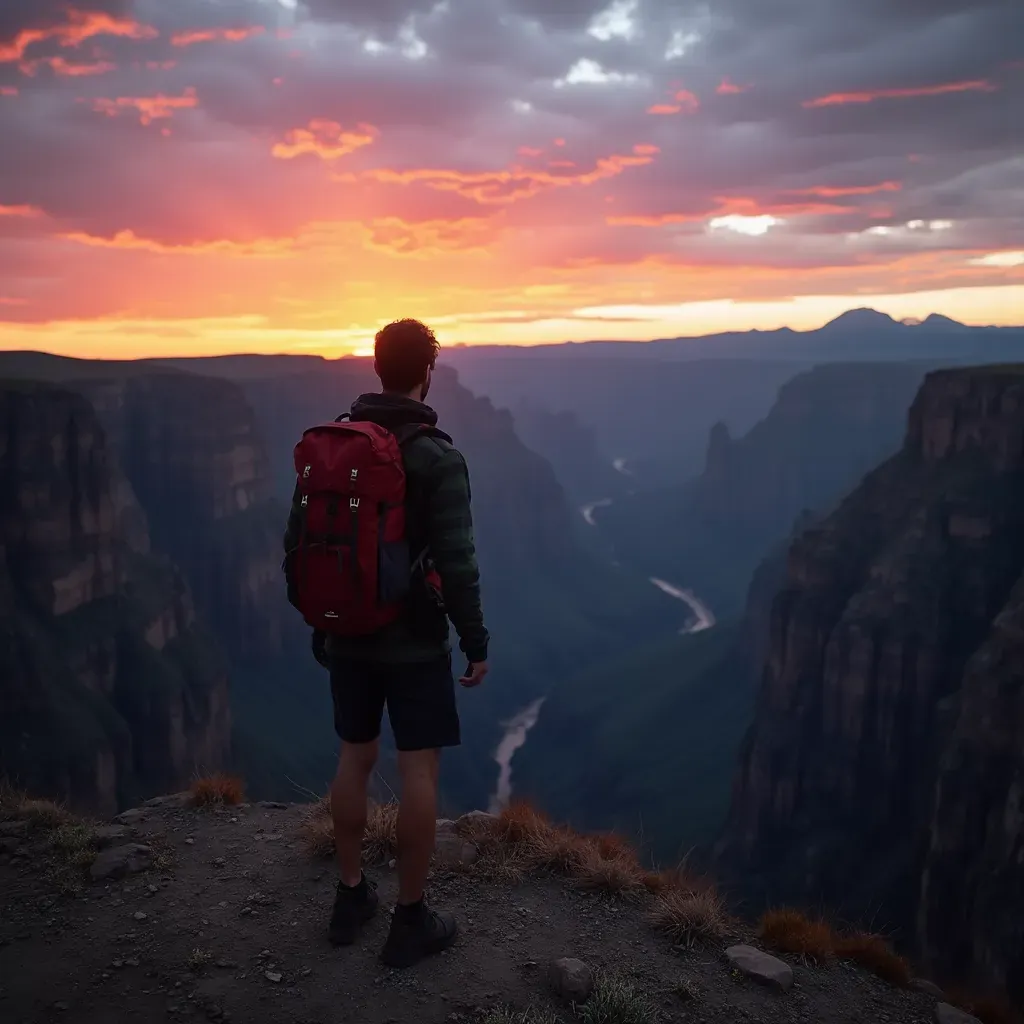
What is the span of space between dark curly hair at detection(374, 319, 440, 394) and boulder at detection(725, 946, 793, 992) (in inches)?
186

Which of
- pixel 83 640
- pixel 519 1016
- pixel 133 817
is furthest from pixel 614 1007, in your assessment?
pixel 83 640

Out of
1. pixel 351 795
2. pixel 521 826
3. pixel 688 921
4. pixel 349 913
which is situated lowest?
pixel 688 921

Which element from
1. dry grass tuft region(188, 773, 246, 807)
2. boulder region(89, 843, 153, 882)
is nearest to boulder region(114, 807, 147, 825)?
dry grass tuft region(188, 773, 246, 807)

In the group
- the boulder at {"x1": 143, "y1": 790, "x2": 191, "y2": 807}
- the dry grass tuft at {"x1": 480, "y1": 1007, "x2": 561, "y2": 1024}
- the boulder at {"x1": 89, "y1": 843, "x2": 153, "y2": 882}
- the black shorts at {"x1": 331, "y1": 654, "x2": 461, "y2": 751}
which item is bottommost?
the boulder at {"x1": 143, "y1": 790, "x2": 191, "y2": 807}

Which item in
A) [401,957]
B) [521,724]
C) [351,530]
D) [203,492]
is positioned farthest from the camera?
[521,724]

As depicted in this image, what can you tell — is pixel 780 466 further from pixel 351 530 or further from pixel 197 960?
pixel 351 530

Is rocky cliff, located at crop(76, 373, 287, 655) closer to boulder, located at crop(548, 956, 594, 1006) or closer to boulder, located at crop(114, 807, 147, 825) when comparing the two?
boulder, located at crop(114, 807, 147, 825)

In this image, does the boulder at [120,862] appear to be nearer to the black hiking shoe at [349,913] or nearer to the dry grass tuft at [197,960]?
the dry grass tuft at [197,960]

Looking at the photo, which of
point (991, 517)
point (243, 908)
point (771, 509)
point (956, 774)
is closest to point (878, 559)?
point (991, 517)

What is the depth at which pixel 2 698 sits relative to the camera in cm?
4588

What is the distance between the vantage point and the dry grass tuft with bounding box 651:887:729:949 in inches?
259

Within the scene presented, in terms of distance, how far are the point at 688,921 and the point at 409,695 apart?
3.06 metres

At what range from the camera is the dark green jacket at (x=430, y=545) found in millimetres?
5207

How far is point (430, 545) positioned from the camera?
17.4 ft
